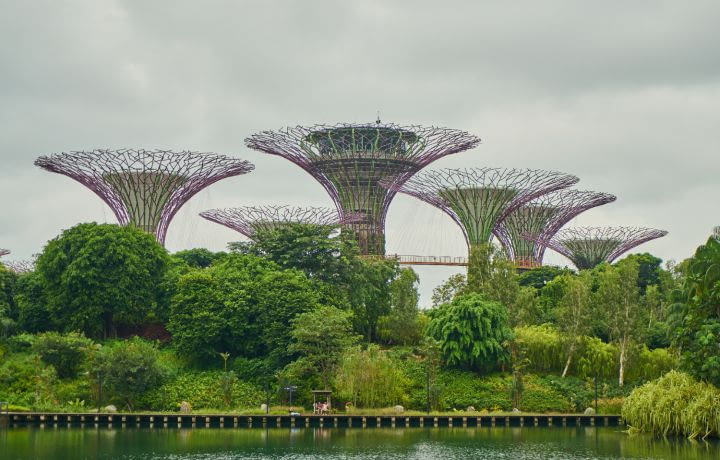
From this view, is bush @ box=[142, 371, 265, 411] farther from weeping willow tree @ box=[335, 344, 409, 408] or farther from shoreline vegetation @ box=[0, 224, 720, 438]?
weeping willow tree @ box=[335, 344, 409, 408]

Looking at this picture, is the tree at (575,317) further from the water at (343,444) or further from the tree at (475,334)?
the water at (343,444)

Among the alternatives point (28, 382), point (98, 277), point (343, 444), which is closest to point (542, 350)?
point (343, 444)

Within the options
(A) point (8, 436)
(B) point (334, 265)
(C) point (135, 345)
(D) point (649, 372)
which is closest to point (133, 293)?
(C) point (135, 345)

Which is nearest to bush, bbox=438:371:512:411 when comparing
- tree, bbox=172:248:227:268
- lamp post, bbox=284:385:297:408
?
lamp post, bbox=284:385:297:408

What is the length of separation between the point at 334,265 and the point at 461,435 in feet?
52.8

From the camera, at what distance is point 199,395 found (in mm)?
46875

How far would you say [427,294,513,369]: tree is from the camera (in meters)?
49.2

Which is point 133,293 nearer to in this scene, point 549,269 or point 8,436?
point 8,436

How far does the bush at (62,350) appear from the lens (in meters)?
47.2

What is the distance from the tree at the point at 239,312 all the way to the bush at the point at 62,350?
4.64 meters

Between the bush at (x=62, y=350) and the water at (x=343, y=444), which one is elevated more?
the bush at (x=62, y=350)

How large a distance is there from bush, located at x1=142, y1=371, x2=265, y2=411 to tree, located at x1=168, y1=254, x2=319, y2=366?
6.51 feet

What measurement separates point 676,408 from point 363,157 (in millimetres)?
32985

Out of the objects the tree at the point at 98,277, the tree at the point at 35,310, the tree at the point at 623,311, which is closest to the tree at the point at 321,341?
the tree at the point at 98,277
